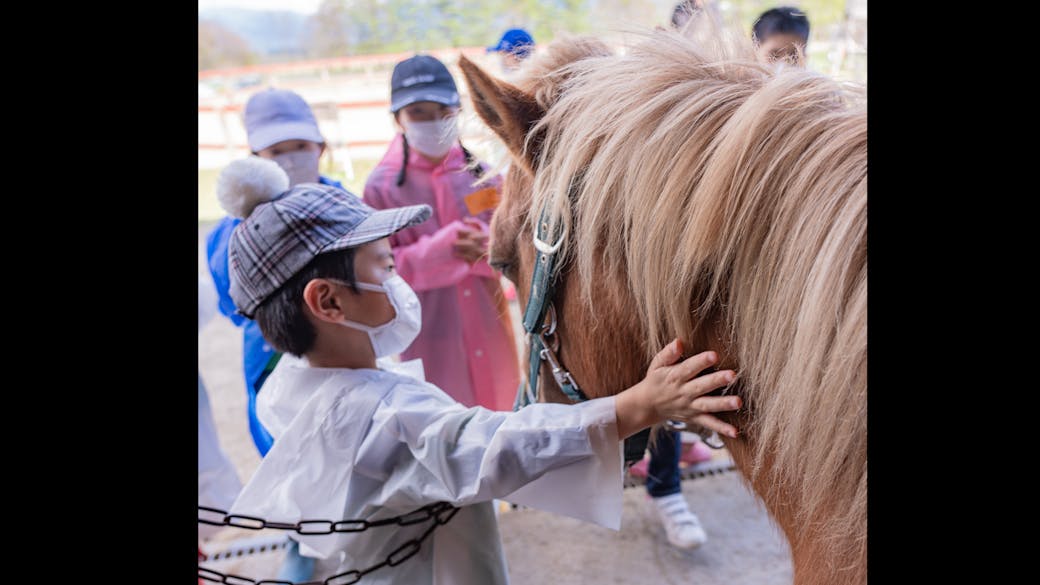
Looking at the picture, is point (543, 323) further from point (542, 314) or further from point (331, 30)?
point (331, 30)

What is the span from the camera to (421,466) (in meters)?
1.27

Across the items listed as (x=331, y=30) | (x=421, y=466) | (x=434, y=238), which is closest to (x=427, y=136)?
(x=434, y=238)

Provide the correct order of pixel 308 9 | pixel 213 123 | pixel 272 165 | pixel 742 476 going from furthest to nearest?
pixel 308 9, pixel 213 123, pixel 272 165, pixel 742 476

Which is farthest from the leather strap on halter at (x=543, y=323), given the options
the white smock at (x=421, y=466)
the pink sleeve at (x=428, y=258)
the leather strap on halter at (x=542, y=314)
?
the pink sleeve at (x=428, y=258)

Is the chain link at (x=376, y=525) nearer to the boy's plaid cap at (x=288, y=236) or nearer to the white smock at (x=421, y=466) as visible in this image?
the white smock at (x=421, y=466)

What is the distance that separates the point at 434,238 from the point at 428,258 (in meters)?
0.08

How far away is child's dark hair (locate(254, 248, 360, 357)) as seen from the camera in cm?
141

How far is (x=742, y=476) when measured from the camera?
115cm

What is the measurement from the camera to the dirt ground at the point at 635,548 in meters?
2.73

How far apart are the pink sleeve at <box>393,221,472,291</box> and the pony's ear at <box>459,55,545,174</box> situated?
128 centimetres
